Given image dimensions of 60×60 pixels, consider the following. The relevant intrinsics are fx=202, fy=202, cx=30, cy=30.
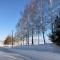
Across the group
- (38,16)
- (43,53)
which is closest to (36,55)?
(43,53)

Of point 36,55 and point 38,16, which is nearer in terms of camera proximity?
point 36,55

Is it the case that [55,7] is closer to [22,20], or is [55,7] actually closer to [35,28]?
[35,28]

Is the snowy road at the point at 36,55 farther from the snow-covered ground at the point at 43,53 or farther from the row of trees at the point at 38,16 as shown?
the row of trees at the point at 38,16

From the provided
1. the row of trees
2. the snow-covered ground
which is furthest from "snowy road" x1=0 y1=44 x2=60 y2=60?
the row of trees

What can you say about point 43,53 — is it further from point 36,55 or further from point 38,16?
point 38,16

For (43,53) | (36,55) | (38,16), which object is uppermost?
(38,16)

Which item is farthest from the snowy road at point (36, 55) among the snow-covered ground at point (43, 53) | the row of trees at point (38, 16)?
the row of trees at point (38, 16)

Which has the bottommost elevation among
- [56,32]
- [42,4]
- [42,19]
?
[56,32]

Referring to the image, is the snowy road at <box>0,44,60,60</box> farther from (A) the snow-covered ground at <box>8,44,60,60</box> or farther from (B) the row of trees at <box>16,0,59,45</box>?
(B) the row of trees at <box>16,0,59,45</box>

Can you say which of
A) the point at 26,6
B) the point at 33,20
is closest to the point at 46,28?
the point at 33,20

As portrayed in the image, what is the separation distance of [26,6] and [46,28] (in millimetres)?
7773

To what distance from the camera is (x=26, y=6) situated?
3984 cm

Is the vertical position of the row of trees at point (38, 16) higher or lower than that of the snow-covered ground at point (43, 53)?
higher

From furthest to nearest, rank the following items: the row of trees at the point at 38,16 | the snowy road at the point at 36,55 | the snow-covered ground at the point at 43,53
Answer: the row of trees at the point at 38,16, the snowy road at the point at 36,55, the snow-covered ground at the point at 43,53
